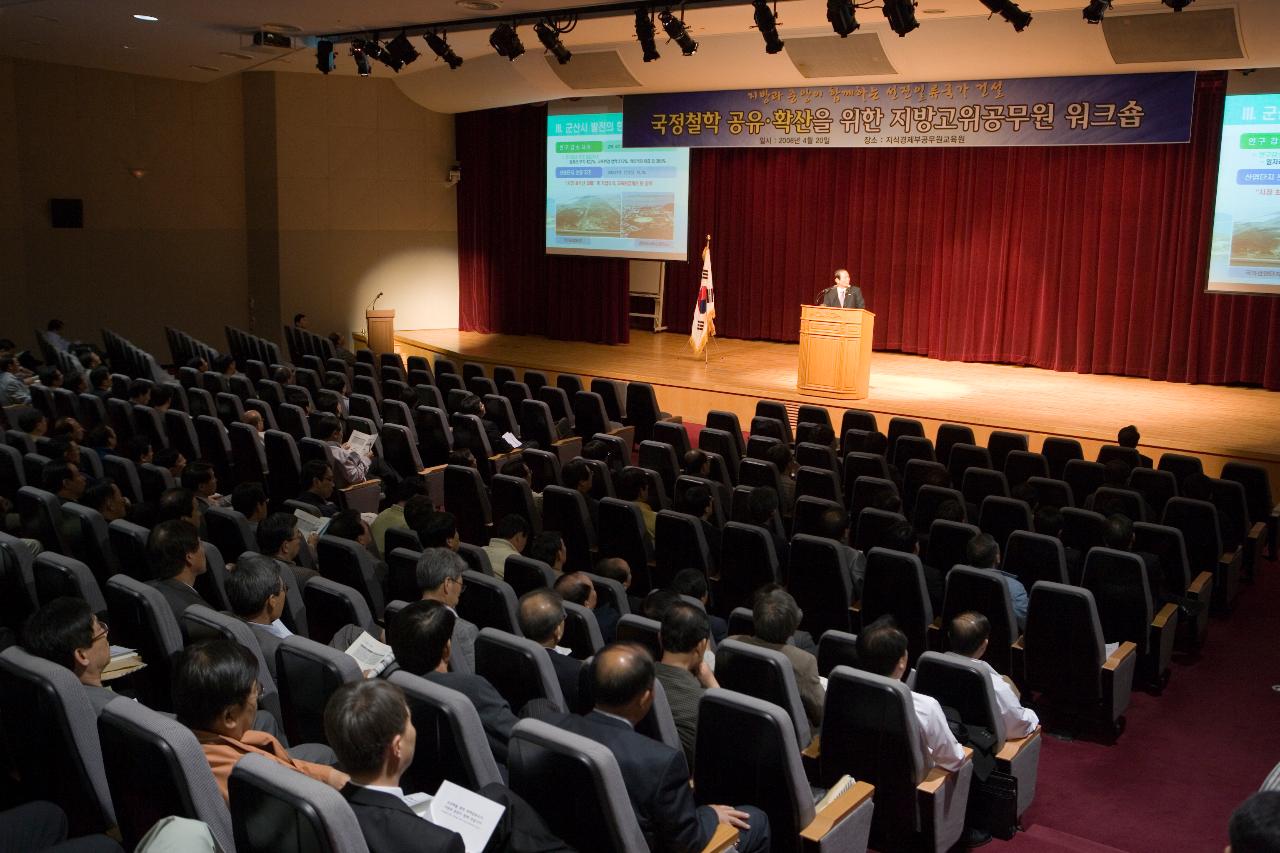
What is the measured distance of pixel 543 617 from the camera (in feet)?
12.3

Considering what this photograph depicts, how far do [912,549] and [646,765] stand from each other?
2913mm

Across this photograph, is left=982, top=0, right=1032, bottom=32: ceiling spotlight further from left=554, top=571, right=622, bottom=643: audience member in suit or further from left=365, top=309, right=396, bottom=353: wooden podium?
left=365, top=309, right=396, bottom=353: wooden podium

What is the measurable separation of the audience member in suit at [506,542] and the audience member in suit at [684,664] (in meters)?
1.78

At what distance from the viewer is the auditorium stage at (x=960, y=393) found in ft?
30.9

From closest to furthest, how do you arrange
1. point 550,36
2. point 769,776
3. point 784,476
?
point 769,776
point 784,476
point 550,36

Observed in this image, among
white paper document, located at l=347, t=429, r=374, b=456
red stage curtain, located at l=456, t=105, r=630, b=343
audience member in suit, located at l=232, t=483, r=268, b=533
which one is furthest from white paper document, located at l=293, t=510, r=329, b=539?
red stage curtain, located at l=456, t=105, r=630, b=343

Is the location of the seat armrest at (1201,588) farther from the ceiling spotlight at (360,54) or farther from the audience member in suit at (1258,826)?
A: the ceiling spotlight at (360,54)

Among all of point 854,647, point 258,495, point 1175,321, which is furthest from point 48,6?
point 1175,321

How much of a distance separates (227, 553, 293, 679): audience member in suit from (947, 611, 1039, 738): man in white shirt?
234cm

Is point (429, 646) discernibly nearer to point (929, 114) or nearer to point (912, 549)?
point (912, 549)

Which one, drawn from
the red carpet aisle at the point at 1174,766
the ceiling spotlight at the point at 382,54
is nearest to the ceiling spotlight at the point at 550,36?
the ceiling spotlight at the point at 382,54

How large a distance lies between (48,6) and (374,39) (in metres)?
2.88

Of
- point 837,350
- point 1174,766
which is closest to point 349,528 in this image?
point 1174,766

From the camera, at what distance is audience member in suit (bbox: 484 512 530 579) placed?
5.38 metres
